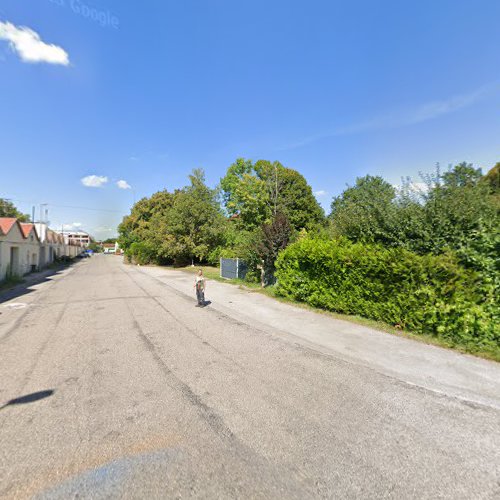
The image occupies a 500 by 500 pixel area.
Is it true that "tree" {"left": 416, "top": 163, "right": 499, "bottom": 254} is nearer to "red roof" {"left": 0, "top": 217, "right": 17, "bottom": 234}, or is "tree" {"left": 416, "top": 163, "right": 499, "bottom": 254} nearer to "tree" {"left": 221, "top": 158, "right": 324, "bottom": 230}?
"tree" {"left": 221, "top": 158, "right": 324, "bottom": 230}

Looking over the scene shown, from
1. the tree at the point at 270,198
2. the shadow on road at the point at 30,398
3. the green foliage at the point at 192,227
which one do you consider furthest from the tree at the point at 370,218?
the green foliage at the point at 192,227

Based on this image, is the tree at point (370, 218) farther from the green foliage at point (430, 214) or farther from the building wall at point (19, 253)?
the building wall at point (19, 253)

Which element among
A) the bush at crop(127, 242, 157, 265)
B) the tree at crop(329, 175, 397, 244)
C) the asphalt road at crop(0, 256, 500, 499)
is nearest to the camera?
the asphalt road at crop(0, 256, 500, 499)

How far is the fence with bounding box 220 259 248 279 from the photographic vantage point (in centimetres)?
1708

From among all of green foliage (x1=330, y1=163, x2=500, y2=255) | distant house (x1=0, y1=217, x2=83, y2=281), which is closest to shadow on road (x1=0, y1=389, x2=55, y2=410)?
green foliage (x1=330, y1=163, x2=500, y2=255)

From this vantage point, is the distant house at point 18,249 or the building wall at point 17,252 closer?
the building wall at point 17,252

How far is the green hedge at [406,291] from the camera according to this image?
5.65 m

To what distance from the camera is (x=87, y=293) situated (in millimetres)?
12766

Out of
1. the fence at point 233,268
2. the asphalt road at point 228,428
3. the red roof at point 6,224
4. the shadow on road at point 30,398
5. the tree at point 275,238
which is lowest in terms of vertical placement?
the shadow on road at point 30,398

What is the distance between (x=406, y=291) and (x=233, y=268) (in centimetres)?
1221

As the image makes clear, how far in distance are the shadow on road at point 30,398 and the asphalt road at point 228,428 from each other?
0.01 meters

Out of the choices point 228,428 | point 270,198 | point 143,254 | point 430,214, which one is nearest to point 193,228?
point 270,198

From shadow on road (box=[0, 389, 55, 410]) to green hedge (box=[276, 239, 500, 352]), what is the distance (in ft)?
23.5

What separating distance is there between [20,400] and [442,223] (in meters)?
8.91
